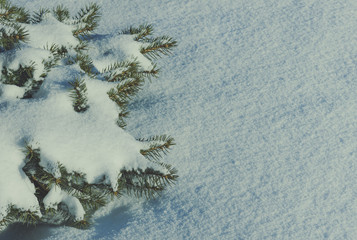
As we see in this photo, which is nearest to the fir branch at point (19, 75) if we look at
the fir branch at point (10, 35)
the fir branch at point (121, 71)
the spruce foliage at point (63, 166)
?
the spruce foliage at point (63, 166)

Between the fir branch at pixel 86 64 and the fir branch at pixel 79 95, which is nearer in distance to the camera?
the fir branch at pixel 79 95

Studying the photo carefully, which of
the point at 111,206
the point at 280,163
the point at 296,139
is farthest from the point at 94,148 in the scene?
the point at 296,139

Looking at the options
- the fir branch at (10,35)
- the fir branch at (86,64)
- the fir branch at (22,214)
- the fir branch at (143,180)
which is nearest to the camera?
the fir branch at (22,214)

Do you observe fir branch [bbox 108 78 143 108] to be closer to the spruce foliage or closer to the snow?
the spruce foliage

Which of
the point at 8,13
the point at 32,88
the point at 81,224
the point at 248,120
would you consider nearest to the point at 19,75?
→ the point at 32,88

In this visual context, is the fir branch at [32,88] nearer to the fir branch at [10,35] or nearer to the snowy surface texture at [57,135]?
the snowy surface texture at [57,135]

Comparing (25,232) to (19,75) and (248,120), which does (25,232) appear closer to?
(19,75)

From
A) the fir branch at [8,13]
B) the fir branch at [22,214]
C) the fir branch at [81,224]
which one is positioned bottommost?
the fir branch at [81,224]

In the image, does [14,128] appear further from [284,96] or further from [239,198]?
[284,96]
